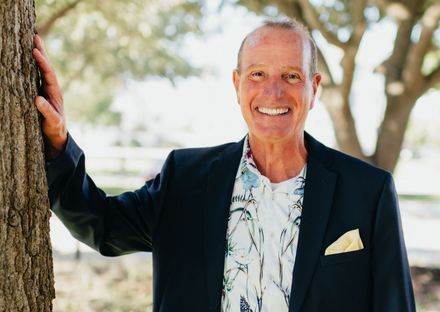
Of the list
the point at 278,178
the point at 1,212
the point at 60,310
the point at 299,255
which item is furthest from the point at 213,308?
the point at 60,310

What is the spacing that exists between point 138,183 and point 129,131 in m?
27.5

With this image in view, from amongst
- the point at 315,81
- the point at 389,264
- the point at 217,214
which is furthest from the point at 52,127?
the point at 389,264

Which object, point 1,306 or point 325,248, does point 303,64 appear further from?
point 1,306

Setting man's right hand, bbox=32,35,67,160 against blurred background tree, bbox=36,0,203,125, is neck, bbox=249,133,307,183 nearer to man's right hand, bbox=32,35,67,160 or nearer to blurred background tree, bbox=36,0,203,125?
man's right hand, bbox=32,35,67,160

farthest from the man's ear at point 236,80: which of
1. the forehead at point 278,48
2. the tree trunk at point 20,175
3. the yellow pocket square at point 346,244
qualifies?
the tree trunk at point 20,175

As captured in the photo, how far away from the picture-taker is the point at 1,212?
214cm

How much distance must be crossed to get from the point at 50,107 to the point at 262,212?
920 millimetres

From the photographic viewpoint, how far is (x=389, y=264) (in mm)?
2521

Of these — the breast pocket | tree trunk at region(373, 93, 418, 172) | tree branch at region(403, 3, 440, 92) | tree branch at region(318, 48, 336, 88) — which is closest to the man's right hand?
the breast pocket

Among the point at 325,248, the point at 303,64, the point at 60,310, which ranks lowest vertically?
the point at 60,310

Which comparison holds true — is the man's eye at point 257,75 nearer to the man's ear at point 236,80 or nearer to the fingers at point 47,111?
the man's ear at point 236,80

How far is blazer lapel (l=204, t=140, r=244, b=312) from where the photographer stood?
2488 mm

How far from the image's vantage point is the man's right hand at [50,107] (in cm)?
Result: 227

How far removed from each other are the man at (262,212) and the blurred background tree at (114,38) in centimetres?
684
